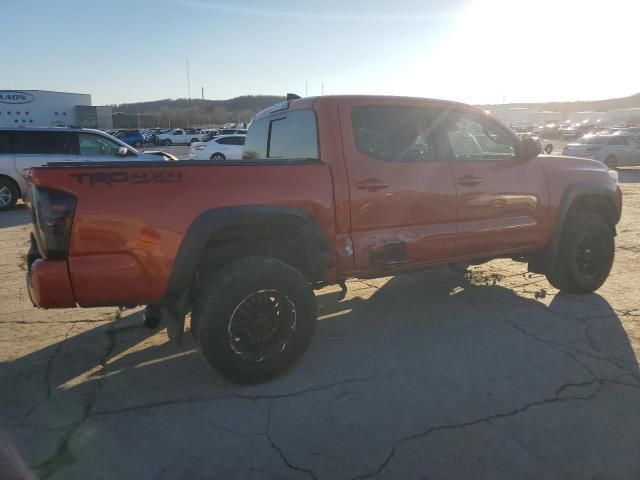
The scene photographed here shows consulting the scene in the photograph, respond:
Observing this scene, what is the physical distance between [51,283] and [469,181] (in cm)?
328

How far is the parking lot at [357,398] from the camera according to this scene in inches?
97.6

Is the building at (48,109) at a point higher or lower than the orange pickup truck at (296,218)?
higher

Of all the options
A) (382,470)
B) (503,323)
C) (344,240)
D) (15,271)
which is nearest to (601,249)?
(503,323)

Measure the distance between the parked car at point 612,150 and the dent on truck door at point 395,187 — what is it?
61.4ft

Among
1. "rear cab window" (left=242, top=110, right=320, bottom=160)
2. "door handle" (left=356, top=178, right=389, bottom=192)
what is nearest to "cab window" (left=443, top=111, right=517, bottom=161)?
"door handle" (left=356, top=178, right=389, bottom=192)

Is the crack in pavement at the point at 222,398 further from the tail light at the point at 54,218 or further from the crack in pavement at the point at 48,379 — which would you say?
the tail light at the point at 54,218

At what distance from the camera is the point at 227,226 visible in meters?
3.07

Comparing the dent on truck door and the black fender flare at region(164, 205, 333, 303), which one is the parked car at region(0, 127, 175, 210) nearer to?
the dent on truck door

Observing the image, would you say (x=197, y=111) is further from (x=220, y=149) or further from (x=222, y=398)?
(x=222, y=398)

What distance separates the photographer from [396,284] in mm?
5605

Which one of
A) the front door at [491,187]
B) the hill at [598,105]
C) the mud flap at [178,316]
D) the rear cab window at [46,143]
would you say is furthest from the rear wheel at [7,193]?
the hill at [598,105]

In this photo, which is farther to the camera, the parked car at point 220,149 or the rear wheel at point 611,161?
the rear wheel at point 611,161

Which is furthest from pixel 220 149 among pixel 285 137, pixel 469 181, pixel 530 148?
pixel 469 181

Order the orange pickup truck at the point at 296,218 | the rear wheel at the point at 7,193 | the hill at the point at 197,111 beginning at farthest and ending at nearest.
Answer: the hill at the point at 197,111
the rear wheel at the point at 7,193
the orange pickup truck at the point at 296,218
